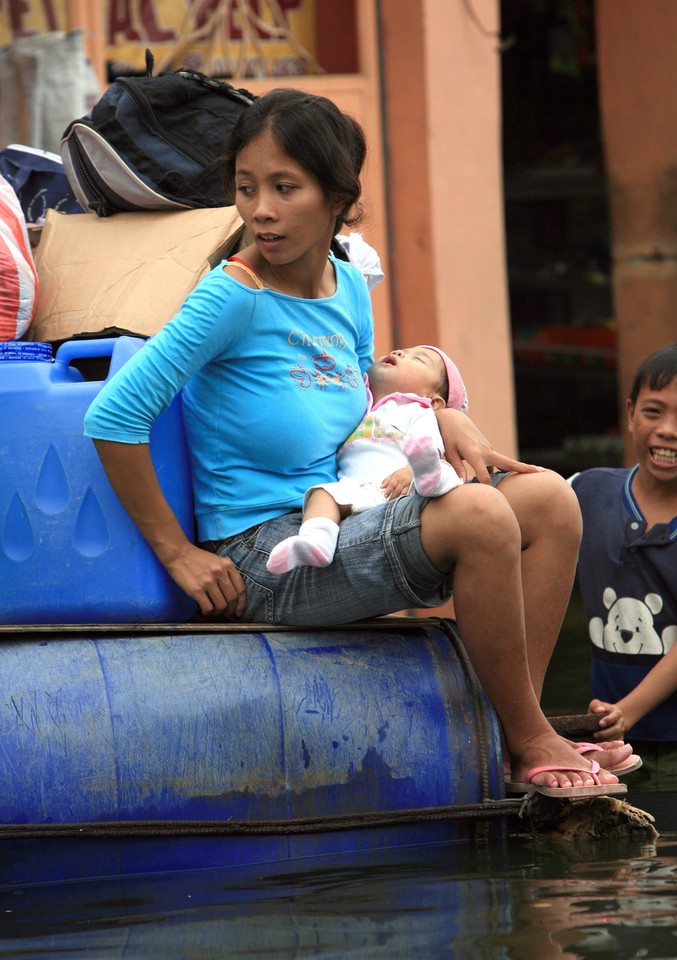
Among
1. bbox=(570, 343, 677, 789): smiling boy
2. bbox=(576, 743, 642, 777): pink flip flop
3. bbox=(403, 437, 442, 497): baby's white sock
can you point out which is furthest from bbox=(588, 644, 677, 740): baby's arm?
bbox=(403, 437, 442, 497): baby's white sock

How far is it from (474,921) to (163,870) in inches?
26.4

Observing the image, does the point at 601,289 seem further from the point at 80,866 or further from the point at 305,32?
the point at 80,866

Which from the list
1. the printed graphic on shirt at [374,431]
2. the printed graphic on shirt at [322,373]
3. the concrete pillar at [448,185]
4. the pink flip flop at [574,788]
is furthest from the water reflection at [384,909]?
the concrete pillar at [448,185]

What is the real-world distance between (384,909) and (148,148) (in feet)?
6.14

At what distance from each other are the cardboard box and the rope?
3.60ft

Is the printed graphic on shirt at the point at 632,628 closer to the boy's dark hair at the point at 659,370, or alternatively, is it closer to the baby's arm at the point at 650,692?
the baby's arm at the point at 650,692

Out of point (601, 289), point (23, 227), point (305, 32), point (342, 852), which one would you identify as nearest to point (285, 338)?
point (23, 227)

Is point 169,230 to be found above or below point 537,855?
above

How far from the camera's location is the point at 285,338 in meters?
3.24

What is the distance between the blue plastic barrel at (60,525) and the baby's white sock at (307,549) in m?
0.29

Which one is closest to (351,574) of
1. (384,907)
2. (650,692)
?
(384,907)

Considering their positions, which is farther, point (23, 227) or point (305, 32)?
point (305, 32)

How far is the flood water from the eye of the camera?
8.32ft

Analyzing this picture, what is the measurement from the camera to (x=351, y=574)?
3.12 m
